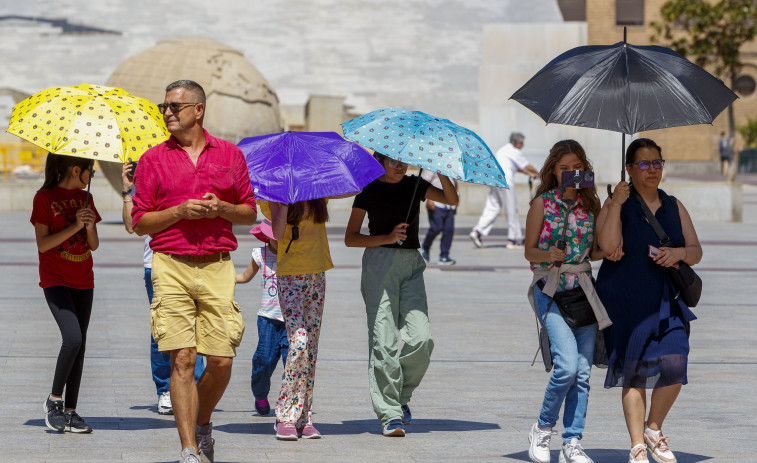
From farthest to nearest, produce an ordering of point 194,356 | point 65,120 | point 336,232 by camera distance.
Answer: point 336,232 < point 65,120 < point 194,356

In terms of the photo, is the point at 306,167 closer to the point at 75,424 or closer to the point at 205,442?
the point at 205,442

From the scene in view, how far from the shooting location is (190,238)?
607 centimetres

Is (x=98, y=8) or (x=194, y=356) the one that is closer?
(x=194, y=356)

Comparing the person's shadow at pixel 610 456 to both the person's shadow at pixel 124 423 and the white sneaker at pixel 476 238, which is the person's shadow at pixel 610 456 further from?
the white sneaker at pixel 476 238

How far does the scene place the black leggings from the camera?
7023 mm

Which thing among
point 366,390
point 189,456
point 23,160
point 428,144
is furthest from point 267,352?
point 23,160

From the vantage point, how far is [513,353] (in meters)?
9.87

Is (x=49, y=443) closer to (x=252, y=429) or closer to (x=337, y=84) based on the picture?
(x=252, y=429)

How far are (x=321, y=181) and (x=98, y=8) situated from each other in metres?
50.8

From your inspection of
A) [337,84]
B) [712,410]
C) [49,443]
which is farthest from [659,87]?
[337,84]

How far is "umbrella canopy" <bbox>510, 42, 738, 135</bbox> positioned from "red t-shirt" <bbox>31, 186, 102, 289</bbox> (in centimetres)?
250

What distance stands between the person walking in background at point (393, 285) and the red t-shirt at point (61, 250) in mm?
1451

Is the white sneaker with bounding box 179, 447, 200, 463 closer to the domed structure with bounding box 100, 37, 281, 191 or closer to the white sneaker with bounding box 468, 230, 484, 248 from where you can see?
the white sneaker with bounding box 468, 230, 484, 248

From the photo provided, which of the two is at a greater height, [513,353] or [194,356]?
[194,356]
